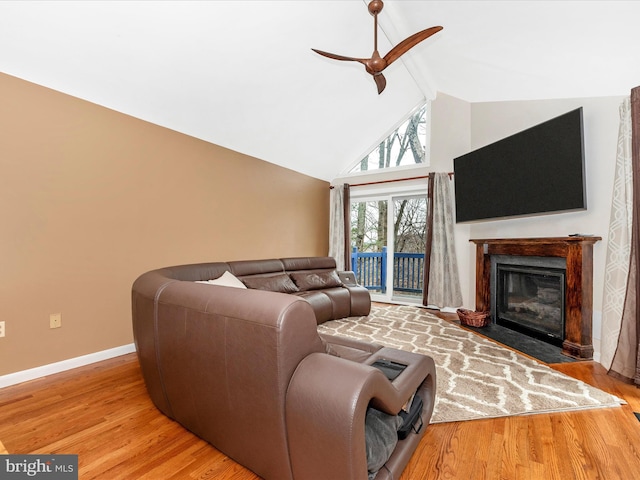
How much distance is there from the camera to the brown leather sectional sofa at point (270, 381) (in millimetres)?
958

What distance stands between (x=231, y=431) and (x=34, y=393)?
1.85 meters

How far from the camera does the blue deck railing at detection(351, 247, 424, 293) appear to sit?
17.4ft

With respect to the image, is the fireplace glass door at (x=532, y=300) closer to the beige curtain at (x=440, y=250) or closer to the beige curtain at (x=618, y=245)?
the beige curtain at (x=618, y=245)

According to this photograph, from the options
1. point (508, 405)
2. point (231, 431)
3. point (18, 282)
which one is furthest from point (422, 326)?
point (18, 282)

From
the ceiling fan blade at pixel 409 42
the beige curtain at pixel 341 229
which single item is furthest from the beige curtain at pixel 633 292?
the beige curtain at pixel 341 229

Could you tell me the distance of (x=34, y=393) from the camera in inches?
83.0

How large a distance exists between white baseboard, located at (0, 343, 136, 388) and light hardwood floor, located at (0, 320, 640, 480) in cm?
14

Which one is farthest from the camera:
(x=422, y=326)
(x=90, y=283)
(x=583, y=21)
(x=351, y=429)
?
(x=422, y=326)

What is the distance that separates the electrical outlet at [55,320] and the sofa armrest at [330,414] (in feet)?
8.35

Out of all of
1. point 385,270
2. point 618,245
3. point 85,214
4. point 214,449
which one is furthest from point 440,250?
point 85,214

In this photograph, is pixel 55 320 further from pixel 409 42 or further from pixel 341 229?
pixel 341 229

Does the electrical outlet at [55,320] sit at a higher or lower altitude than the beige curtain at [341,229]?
lower

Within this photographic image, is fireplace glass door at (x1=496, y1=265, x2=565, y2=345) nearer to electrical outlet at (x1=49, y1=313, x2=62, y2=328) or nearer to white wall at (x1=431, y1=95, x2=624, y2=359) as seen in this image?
white wall at (x1=431, y1=95, x2=624, y2=359)

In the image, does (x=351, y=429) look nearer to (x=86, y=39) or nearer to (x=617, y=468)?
(x=617, y=468)
